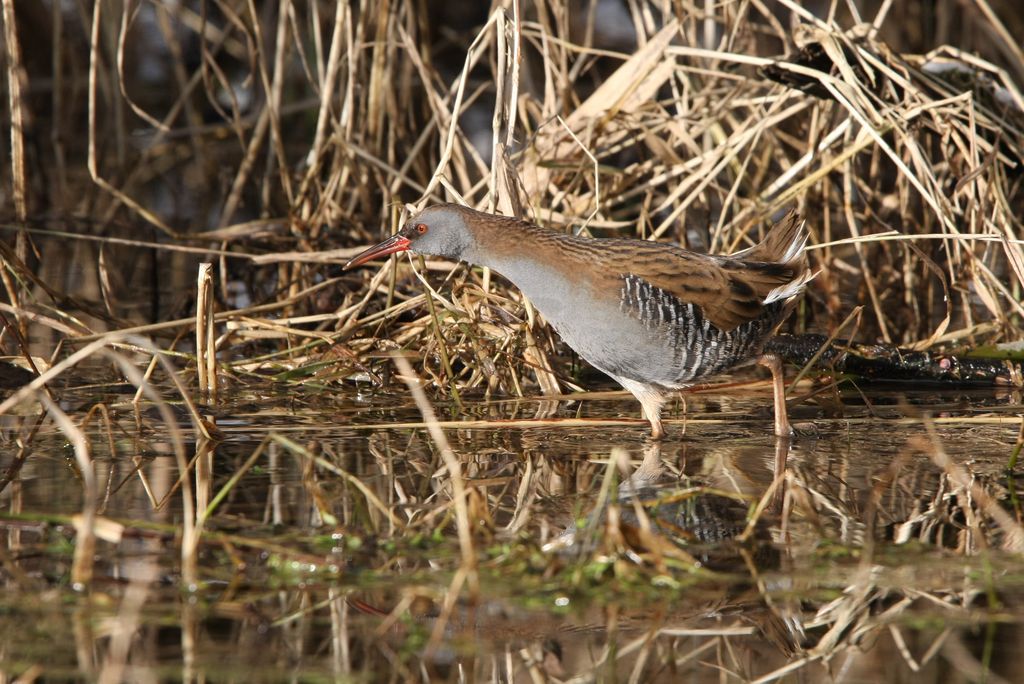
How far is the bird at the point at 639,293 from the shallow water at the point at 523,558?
0.22 metres

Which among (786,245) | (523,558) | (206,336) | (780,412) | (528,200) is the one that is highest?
(528,200)

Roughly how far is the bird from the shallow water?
0.71ft

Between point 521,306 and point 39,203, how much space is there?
3.80 metres

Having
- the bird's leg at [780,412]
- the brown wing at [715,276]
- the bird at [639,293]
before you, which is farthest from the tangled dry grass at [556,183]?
the bird's leg at [780,412]

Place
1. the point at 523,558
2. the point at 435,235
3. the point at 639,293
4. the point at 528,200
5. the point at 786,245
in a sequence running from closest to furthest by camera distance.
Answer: the point at 523,558
the point at 639,293
the point at 435,235
the point at 786,245
the point at 528,200

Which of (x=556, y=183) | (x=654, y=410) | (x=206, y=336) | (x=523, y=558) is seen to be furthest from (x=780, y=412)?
(x=206, y=336)

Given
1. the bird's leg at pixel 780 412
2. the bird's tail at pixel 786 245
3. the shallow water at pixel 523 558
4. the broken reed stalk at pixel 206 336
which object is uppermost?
the bird's tail at pixel 786 245

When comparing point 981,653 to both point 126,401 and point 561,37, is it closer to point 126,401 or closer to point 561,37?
point 126,401

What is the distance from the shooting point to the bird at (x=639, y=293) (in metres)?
3.75

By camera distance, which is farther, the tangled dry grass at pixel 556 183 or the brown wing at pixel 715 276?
the tangled dry grass at pixel 556 183

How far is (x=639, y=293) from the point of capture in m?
3.73

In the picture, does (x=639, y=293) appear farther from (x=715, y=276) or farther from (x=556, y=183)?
(x=556, y=183)

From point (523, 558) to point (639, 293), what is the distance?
126 cm

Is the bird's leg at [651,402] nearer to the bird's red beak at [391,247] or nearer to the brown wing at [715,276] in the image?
the brown wing at [715,276]
